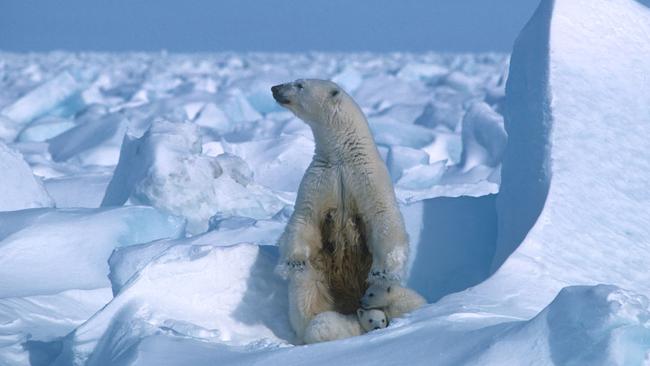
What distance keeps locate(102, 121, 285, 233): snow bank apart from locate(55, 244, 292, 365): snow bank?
4.78 ft

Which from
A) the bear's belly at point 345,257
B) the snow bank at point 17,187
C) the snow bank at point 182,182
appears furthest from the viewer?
the snow bank at point 182,182

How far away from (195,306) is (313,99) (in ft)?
2.24

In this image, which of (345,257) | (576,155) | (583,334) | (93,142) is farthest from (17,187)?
(583,334)

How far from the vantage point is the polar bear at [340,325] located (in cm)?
227

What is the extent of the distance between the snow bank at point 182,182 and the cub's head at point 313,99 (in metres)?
1.40

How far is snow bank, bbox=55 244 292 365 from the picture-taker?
2293 millimetres

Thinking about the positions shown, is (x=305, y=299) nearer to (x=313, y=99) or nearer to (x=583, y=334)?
(x=313, y=99)

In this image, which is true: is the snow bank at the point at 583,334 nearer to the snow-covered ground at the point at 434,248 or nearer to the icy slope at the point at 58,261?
the snow-covered ground at the point at 434,248

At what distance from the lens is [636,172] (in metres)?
2.87

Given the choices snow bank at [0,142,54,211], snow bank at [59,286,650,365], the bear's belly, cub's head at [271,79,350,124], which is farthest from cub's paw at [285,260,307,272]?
snow bank at [0,142,54,211]

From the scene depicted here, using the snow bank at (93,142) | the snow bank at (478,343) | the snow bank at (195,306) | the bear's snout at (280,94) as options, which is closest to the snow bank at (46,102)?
the snow bank at (93,142)

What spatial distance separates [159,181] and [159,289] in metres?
1.69

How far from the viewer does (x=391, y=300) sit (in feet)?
7.87

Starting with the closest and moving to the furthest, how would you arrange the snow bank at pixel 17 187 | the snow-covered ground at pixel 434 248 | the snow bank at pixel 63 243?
the snow-covered ground at pixel 434 248 < the snow bank at pixel 63 243 < the snow bank at pixel 17 187
